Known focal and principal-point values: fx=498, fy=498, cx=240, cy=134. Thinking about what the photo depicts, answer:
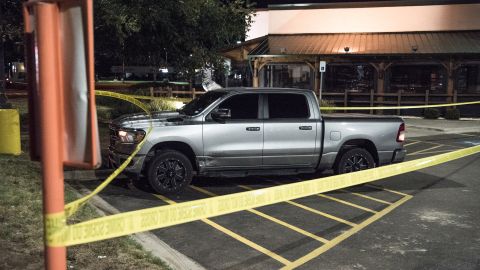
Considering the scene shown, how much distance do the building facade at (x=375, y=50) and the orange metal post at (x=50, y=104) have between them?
919 inches

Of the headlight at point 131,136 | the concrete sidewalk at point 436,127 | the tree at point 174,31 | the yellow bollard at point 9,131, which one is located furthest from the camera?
the concrete sidewalk at point 436,127

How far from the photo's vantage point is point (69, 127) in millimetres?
2514

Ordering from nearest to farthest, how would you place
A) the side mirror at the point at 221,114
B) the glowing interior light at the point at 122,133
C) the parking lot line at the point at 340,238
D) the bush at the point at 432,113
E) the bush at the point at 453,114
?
1. the parking lot line at the point at 340,238
2. the glowing interior light at the point at 122,133
3. the side mirror at the point at 221,114
4. the bush at the point at 453,114
5. the bush at the point at 432,113

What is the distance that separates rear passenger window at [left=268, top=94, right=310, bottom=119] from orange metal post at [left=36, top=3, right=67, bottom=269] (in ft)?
21.2

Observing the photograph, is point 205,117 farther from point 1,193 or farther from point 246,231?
point 1,193

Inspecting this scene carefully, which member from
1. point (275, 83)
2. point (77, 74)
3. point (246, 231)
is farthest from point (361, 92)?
point (77, 74)

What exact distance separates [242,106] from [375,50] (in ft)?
60.2

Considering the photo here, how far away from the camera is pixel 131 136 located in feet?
26.6

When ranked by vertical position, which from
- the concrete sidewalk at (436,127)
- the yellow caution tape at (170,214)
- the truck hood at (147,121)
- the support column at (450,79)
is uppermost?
the support column at (450,79)

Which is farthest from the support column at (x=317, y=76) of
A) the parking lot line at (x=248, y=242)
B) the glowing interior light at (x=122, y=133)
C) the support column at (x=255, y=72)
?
the parking lot line at (x=248, y=242)

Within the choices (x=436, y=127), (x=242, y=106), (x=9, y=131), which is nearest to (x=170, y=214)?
(x=242, y=106)

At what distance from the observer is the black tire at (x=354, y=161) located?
30.1ft

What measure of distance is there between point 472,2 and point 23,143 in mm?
23900

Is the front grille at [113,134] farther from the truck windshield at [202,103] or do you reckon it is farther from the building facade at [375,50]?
the building facade at [375,50]
